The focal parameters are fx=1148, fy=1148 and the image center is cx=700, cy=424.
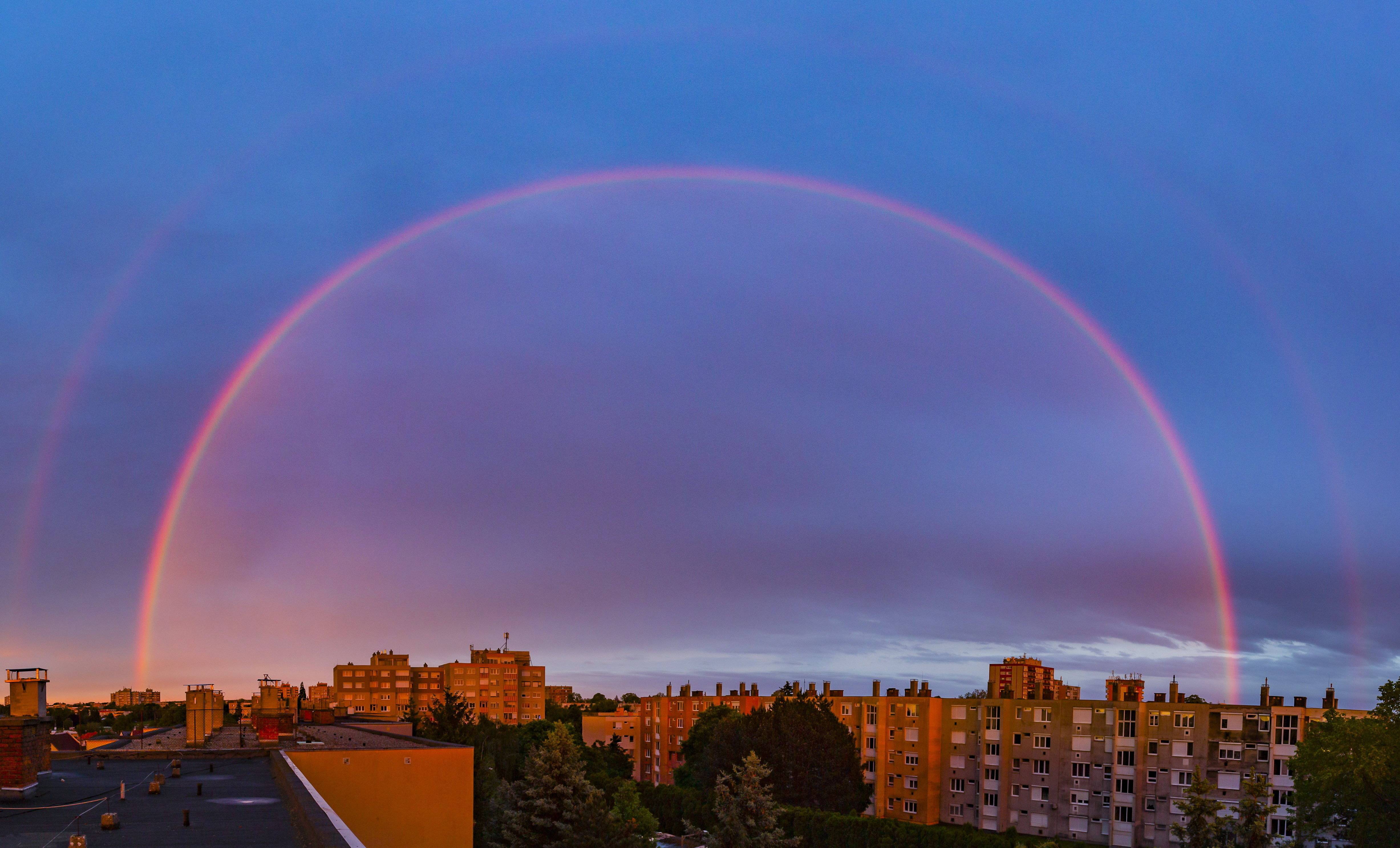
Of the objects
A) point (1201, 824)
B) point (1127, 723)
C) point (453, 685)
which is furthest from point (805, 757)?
point (453, 685)

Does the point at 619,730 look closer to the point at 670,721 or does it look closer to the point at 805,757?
the point at 670,721

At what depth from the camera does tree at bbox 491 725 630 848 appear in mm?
44844

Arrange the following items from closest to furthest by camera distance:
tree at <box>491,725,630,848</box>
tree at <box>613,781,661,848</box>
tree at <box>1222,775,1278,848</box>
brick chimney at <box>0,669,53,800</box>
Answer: brick chimney at <box>0,669,53,800</box>, tree at <box>491,725,630,848</box>, tree at <box>1222,775,1278,848</box>, tree at <box>613,781,661,848</box>

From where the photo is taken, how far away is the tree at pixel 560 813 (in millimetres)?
44844

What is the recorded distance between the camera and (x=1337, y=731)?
41188mm

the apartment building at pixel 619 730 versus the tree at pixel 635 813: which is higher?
the tree at pixel 635 813

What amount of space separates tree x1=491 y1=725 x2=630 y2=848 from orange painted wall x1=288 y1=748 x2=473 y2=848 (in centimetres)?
2173

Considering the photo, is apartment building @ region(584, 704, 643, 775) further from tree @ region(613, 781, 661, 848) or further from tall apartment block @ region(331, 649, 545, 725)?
tree @ region(613, 781, 661, 848)

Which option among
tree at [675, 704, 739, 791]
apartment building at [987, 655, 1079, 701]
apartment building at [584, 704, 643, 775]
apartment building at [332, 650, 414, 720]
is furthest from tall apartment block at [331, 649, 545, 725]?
apartment building at [987, 655, 1079, 701]

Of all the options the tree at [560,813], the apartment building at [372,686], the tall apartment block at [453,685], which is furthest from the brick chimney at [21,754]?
the apartment building at [372,686]

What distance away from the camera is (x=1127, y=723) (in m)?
66.9

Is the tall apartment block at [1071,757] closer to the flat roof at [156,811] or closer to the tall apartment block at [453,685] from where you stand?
the flat roof at [156,811]

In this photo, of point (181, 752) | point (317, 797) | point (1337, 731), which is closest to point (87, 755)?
point (181, 752)

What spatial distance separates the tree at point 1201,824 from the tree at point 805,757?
23.0 metres
